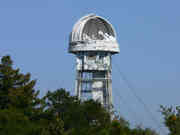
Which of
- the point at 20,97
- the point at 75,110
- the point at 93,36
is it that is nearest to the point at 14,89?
the point at 20,97

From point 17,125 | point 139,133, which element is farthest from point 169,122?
point 17,125

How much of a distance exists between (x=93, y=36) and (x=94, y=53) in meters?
2.54

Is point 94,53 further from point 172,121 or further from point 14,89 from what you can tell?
point 172,121

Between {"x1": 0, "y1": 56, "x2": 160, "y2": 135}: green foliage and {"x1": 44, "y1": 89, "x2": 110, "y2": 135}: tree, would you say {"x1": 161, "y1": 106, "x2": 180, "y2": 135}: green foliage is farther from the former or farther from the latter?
{"x1": 44, "y1": 89, "x2": 110, "y2": 135}: tree

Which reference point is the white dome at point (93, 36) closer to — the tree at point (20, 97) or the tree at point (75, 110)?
the tree at point (75, 110)

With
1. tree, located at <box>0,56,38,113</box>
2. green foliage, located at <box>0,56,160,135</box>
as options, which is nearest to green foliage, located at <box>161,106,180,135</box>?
green foliage, located at <box>0,56,160,135</box>

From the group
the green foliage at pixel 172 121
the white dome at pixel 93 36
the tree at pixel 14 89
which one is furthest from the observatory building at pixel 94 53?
the green foliage at pixel 172 121

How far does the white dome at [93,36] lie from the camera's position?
9350cm

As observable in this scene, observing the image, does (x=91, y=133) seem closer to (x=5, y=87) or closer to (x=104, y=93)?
(x=5, y=87)

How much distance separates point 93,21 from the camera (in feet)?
316

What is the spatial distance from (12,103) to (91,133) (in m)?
24.6

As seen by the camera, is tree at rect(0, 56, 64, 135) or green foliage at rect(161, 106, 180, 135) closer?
green foliage at rect(161, 106, 180, 135)

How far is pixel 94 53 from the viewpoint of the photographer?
313 ft

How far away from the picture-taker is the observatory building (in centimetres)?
9375
